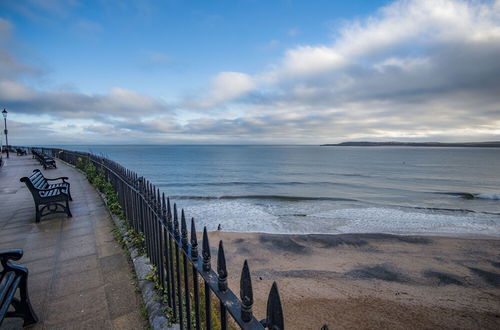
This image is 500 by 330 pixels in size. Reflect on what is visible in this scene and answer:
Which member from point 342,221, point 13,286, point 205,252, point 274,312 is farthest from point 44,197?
point 342,221

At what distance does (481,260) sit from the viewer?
32.1ft

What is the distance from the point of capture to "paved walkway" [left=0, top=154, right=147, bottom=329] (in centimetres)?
296

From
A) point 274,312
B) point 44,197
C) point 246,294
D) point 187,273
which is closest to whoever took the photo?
point 274,312

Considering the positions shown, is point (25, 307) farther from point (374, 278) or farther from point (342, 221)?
point (342, 221)

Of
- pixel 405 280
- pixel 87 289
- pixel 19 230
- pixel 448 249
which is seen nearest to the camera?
pixel 87 289

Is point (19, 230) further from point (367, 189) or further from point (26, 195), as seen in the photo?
point (367, 189)

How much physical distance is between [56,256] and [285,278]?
244 inches

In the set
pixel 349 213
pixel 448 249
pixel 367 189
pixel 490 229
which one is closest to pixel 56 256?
pixel 448 249

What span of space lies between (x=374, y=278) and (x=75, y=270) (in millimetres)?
8256

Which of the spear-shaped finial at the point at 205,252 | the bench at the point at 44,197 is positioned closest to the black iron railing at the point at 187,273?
the spear-shaped finial at the point at 205,252

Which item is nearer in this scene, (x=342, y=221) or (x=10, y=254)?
(x=10, y=254)

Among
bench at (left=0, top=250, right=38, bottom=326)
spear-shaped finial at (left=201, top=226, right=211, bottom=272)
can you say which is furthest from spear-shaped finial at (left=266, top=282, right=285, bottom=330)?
bench at (left=0, top=250, right=38, bottom=326)

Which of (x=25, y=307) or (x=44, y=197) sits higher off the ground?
(x=44, y=197)

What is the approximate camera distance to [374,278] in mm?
8258
